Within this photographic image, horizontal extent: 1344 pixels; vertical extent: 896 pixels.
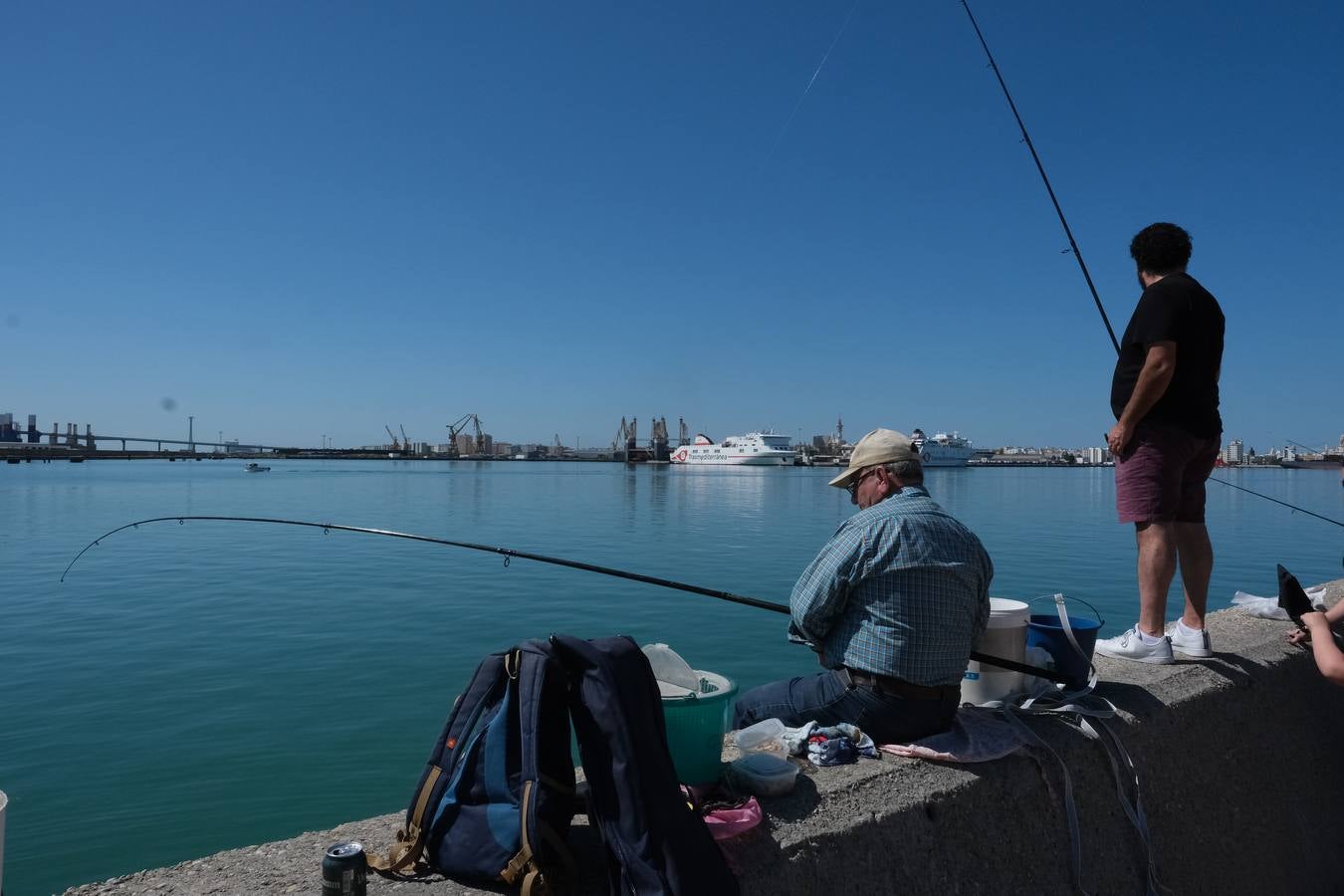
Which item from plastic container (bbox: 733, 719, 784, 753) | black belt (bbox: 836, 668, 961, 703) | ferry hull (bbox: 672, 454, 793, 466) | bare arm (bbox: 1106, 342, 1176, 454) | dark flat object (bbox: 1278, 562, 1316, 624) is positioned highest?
bare arm (bbox: 1106, 342, 1176, 454)

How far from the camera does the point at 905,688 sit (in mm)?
2238

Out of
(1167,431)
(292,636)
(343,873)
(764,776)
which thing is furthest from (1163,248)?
(292,636)

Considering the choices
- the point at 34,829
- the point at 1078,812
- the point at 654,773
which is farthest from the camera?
the point at 34,829

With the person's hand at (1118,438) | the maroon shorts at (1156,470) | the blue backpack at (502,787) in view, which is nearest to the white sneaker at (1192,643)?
the maroon shorts at (1156,470)

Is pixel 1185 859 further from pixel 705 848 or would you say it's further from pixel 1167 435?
pixel 705 848

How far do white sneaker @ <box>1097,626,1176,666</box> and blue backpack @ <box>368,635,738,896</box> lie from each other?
2.20 meters

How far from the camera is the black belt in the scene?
2.23 m

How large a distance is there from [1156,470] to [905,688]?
4.60 feet

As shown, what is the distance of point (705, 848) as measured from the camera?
1.54m

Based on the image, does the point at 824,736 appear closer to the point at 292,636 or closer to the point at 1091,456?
the point at 292,636

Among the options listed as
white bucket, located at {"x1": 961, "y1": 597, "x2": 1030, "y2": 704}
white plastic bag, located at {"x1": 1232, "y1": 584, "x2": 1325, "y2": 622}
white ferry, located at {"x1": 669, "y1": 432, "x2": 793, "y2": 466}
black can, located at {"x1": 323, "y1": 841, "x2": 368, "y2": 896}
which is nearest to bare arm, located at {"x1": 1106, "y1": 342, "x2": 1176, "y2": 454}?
white bucket, located at {"x1": 961, "y1": 597, "x2": 1030, "y2": 704}

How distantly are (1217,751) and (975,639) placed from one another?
1068 millimetres

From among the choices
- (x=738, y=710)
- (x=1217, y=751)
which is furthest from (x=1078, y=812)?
(x=738, y=710)

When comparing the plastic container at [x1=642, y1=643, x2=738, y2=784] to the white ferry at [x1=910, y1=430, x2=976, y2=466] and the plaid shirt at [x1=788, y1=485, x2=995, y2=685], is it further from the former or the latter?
the white ferry at [x1=910, y1=430, x2=976, y2=466]
